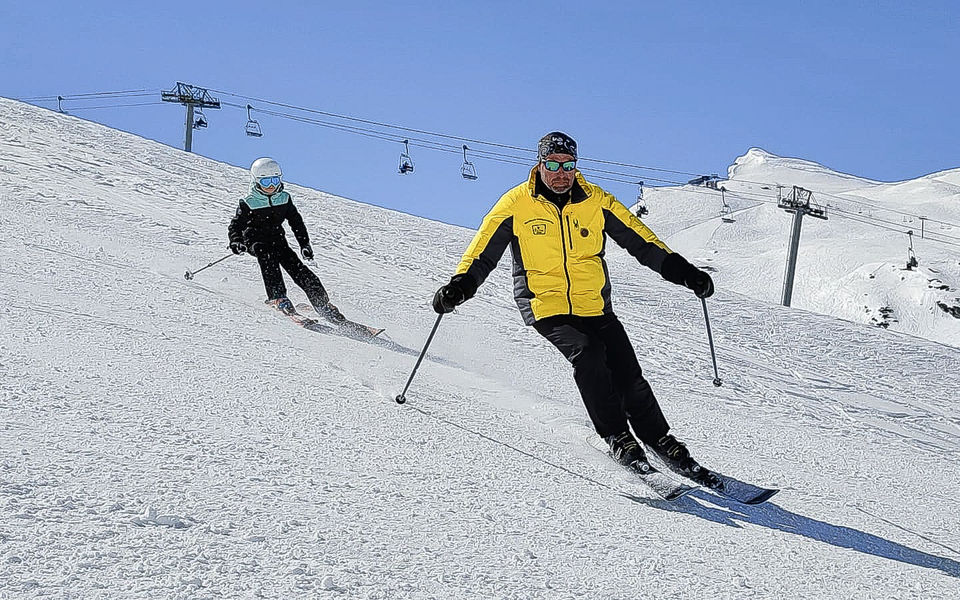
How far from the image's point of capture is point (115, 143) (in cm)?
2011

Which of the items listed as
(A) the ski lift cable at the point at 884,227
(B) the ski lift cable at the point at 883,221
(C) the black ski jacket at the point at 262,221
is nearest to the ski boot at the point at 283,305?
(C) the black ski jacket at the point at 262,221

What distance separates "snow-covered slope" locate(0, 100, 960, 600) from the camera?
2.41m

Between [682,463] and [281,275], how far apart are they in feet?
15.2

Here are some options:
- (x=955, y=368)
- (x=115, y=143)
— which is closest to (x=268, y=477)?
(x=955, y=368)

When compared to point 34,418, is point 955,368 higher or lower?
lower

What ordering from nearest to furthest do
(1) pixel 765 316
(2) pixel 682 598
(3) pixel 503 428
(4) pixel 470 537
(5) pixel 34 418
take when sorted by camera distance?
(2) pixel 682 598, (4) pixel 470 537, (5) pixel 34 418, (3) pixel 503 428, (1) pixel 765 316

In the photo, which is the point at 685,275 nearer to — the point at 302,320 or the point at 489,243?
the point at 489,243

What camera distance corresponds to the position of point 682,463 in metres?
3.83

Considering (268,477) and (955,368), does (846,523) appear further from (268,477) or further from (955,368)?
(955,368)

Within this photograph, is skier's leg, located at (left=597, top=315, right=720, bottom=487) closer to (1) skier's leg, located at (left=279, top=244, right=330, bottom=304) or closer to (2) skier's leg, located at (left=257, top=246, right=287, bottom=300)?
(1) skier's leg, located at (left=279, top=244, right=330, bottom=304)

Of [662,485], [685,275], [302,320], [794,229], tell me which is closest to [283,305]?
[302,320]

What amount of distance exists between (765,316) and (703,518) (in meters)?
8.56

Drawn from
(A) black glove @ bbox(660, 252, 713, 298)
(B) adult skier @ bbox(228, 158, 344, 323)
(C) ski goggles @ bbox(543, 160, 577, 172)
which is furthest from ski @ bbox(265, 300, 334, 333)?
(A) black glove @ bbox(660, 252, 713, 298)

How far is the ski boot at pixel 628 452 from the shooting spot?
3.73 metres
